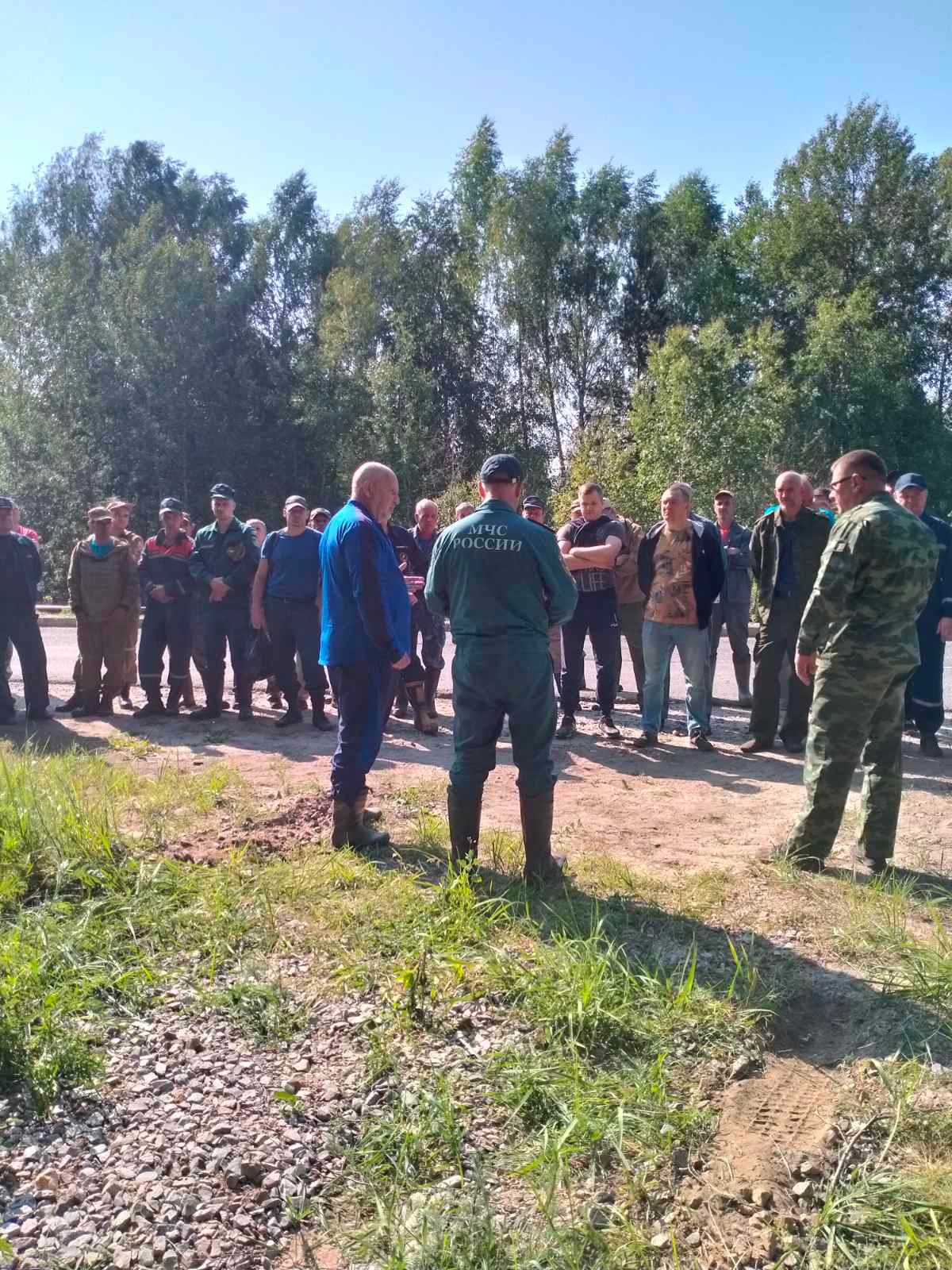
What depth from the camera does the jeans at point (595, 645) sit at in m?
8.28

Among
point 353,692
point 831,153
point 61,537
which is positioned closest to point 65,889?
point 353,692

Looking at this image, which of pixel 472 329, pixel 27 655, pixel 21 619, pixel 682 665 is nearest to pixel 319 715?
pixel 27 655

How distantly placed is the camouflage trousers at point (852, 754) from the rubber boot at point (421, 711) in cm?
404

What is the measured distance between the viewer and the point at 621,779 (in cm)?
702

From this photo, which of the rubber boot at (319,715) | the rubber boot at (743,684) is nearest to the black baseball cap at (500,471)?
the rubber boot at (319,715)

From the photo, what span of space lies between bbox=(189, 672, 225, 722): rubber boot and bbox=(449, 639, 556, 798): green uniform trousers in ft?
16.1

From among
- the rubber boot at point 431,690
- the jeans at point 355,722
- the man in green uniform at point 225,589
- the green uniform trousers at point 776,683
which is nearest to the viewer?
the jeans at point 355,722

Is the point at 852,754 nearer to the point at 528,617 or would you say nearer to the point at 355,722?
the point at 528,617

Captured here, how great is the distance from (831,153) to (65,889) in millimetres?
36871

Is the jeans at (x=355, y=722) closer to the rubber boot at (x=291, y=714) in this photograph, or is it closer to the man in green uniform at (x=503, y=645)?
the man in green uniform at (x=503, y=645)

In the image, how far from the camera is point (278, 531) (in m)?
9.02

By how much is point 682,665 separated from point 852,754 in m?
3.00

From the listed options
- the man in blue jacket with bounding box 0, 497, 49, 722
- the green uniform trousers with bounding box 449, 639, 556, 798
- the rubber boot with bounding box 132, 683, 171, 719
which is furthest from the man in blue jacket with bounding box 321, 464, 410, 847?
the man in blue jacket with bounding box 0, 497, 49, 722

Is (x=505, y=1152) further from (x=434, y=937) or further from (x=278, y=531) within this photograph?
(x=278, y=531)
